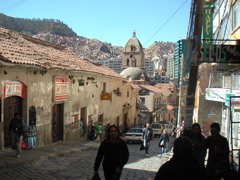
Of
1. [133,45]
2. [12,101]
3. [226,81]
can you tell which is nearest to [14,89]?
[12,101]

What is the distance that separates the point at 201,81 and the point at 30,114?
11.4m

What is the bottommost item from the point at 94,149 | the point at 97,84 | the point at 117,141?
the point at 94,149

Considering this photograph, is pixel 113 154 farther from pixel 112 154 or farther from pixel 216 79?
pixel 216 79

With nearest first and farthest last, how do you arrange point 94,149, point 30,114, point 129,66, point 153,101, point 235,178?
point 235,178 < point 30,114 < point 94,149 < point 153,101 < point 129,66

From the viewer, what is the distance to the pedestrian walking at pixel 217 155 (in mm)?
5461

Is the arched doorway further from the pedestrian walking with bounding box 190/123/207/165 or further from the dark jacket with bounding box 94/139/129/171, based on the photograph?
the pedestrian walking with bounding box 190/123/207/165

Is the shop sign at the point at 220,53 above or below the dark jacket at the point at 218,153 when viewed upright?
above

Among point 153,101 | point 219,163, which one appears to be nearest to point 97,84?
point 219,163

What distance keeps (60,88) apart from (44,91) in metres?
1.64

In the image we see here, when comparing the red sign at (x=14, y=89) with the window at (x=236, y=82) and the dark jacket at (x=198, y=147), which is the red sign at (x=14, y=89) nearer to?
the dark jacket at (x=198, y=147)

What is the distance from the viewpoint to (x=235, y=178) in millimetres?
4777

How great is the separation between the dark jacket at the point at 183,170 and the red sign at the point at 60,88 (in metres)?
11.4

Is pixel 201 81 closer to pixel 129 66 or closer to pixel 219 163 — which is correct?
pixel 219 163

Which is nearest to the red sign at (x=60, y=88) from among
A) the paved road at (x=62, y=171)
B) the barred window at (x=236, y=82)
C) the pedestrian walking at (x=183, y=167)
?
the paved road at (x=62, y=171)
